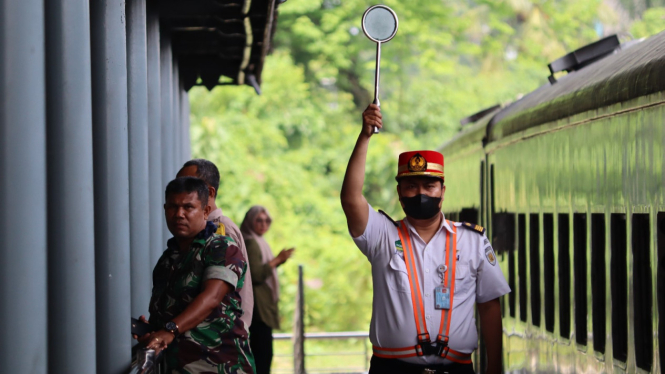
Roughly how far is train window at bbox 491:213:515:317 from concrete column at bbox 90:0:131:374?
361 centimetres

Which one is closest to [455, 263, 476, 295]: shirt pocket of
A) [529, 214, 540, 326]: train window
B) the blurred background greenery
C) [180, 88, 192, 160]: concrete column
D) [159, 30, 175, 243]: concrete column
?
[529, 214, 540, 326]: train window

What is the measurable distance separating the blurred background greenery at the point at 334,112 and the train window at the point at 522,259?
1573 cm

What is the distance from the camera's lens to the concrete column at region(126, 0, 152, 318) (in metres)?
5.78

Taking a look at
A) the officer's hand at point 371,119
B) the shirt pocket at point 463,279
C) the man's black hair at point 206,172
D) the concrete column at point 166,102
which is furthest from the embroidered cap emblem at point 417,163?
the concrete column at point 166,102

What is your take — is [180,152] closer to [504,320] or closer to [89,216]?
[504,320]

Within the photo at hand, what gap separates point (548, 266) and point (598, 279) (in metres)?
1.22

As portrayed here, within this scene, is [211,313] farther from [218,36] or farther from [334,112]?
[334,112]

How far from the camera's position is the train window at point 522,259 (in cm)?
698

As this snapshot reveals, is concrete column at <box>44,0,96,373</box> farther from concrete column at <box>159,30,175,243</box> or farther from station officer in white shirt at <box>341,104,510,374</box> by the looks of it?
concrete column at <box>159,30,175,243</box>

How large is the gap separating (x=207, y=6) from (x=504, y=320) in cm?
331

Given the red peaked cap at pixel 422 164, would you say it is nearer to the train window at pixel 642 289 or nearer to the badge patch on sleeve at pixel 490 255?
the badge patch on sleeve at pixel 490 255

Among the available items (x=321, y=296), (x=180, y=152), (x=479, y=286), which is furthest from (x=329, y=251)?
(x=479, y=286)

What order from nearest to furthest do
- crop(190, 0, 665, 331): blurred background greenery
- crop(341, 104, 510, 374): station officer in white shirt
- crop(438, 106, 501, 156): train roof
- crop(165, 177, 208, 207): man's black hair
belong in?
crop(165, 177, 208, 207): man's black hair → crop(341, 104, 510, 374): station officer in white shirt → crop(438, 106, 501, 156): train roof → crop(190, 0, 665, 331): blurred background greenery

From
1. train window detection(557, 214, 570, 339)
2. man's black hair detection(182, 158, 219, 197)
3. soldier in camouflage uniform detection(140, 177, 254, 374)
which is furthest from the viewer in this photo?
train window detection(557, 214, 570, 339)
